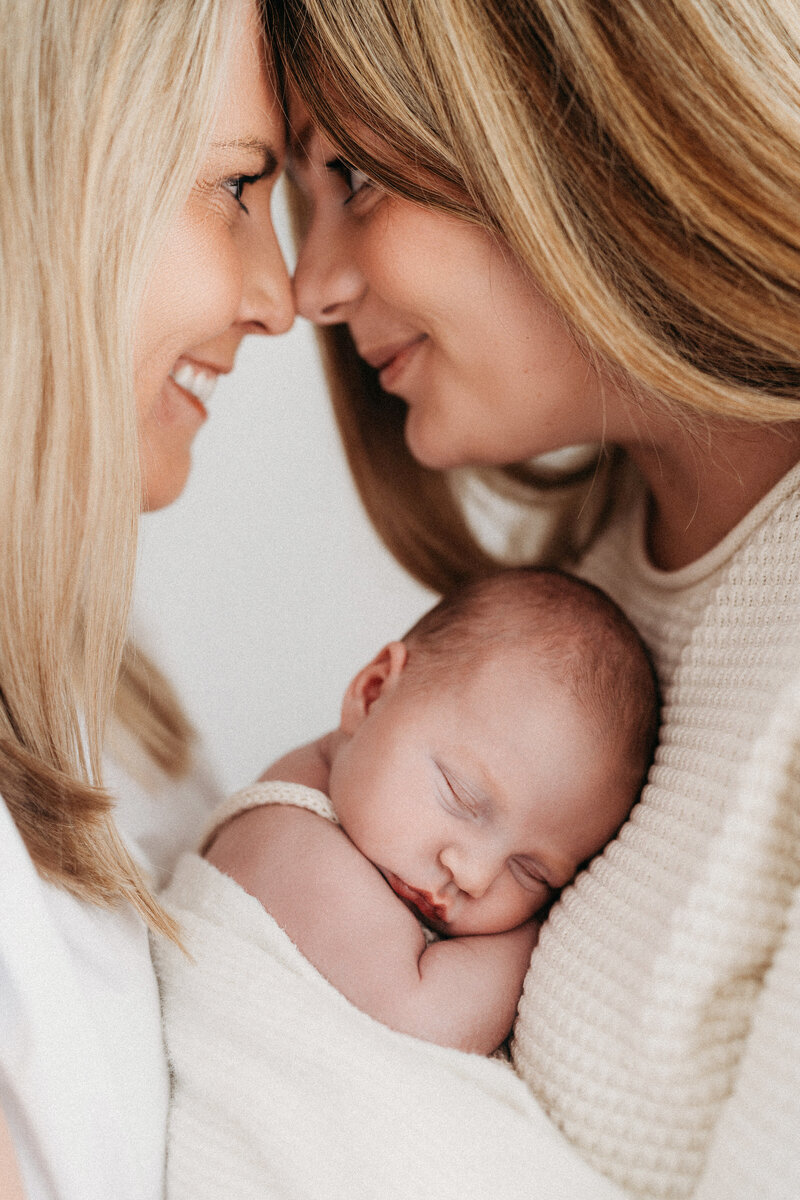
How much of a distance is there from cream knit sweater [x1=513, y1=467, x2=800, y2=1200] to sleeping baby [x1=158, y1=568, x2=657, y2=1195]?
9 cm

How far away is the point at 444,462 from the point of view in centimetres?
122

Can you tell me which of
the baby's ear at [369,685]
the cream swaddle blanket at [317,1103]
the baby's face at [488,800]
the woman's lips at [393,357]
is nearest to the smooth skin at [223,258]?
the woman's lips at [393,357]

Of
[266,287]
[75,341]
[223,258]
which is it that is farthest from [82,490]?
[266,287]

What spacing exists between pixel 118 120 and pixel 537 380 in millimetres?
474

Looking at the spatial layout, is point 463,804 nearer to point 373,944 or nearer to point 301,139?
point 373,944

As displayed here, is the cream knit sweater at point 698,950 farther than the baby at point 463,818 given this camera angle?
No

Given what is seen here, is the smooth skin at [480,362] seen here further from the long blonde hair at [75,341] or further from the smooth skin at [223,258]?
the long blonde hair at [75,341]

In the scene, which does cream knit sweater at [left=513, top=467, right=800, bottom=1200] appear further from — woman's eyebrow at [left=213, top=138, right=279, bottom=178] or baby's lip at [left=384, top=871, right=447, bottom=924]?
woman's eyebrow at [left=213, top=138, right=279, bottom=178]

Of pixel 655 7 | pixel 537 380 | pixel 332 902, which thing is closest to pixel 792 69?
pixel 655 7

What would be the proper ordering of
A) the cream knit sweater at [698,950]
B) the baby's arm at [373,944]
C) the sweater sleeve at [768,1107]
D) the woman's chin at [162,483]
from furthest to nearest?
the woman's chin at [162,483]
the baby's arm at [373,944]
the cream knit sweater at [698,950]
the sweater sleeve at [768,1107]

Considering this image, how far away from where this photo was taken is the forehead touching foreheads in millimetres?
1019

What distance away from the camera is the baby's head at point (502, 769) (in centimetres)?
99

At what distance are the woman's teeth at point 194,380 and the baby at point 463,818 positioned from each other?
452 mm

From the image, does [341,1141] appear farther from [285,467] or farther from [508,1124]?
[285,467]
